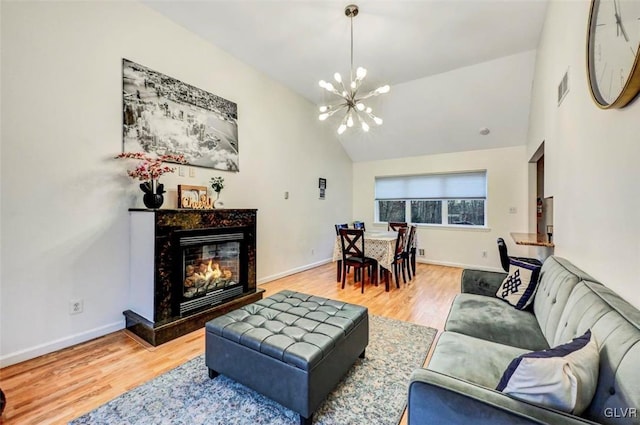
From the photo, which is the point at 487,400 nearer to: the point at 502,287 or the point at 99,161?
the point at 502,287

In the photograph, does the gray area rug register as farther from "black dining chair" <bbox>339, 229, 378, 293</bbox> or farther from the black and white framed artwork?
the black and white framed artwork

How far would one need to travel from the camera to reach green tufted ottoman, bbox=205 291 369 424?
1.50 m

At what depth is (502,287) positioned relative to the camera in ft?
7.64

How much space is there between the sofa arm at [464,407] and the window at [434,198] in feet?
17.0

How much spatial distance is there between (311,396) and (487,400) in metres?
0.92

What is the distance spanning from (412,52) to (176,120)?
3.19 m

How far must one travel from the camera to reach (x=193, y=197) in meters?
3.17

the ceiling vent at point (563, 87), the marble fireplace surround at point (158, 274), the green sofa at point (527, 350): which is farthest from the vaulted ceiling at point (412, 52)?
the green sofa at point (527, 350)

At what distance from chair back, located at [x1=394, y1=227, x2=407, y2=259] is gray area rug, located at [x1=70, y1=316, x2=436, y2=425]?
2054mm

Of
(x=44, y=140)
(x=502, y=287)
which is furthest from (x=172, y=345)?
(x=502, y=287)

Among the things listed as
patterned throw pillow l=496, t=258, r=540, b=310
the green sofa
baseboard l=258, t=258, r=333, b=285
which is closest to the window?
baseboard l=258, t=258, r=333, b=285

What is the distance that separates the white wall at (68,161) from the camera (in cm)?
210

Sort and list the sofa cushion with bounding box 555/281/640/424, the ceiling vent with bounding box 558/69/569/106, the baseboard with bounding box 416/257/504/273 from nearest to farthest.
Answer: the sofa cushion with bounding box 555/281/640/424
the ceiling vent with bounding box 558/69/569/106
the baseboard with bounding box 416/257/504/273

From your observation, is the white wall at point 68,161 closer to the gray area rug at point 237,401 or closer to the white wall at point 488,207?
the gray area rug at point 237,401
